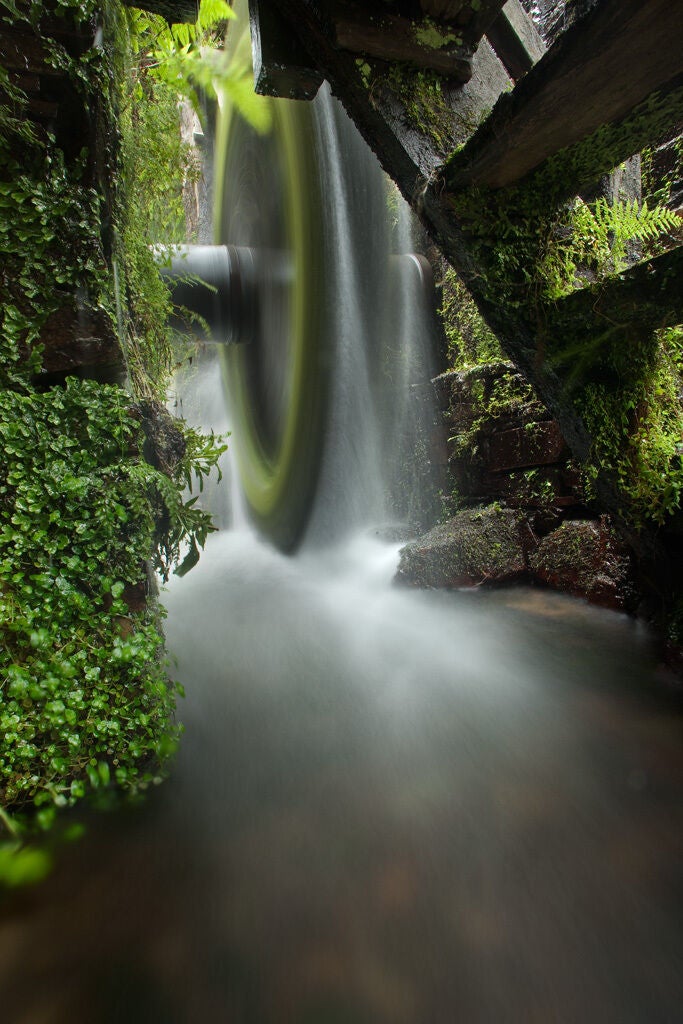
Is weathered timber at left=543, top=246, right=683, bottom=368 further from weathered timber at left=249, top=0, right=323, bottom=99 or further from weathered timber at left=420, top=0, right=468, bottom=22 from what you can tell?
weathered timber at left=249, top=0, right=323, bottom=99

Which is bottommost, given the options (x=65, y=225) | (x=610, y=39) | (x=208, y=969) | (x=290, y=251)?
(x=208, y=969)

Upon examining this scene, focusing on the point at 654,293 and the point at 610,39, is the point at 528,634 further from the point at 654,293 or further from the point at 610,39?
the point at 610,39

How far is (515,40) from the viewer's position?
309 centimetres

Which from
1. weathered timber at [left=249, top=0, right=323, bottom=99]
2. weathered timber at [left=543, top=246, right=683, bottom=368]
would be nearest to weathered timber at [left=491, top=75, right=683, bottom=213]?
weathered timber at [left=543, top=246, right=683, bottom=368]

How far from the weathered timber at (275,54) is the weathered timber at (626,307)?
1703 mm

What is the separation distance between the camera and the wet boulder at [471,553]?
426cm

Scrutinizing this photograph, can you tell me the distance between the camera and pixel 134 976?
4.64ft

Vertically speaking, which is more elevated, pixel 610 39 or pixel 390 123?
pixel 390 123

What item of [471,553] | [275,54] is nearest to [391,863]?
[471,553]

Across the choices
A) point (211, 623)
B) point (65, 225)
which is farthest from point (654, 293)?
point (211, 623)

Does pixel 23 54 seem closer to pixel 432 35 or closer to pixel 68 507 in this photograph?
pixel 68 507

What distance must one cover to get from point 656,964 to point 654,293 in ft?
6.79

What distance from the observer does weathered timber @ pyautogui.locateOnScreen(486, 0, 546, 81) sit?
3039 mm

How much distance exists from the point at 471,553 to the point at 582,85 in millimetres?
3013
